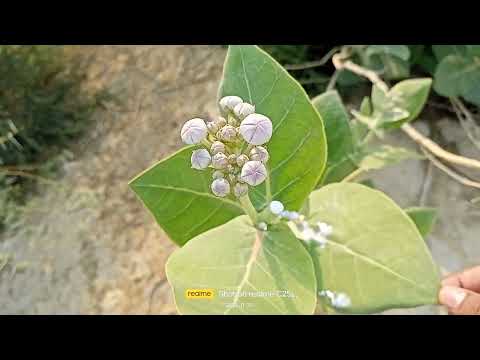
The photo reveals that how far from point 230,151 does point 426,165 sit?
1.82 ft

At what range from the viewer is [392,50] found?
0.87m

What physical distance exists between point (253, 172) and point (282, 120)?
0.41 ft

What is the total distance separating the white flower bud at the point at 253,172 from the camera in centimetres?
43

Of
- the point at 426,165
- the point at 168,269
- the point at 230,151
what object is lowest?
the point at 426,165

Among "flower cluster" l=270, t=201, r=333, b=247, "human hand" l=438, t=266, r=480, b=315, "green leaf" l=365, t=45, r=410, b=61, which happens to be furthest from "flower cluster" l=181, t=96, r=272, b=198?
"green leaf" l=365, t=45, r=410, b=61

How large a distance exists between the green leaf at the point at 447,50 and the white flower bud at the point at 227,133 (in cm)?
57

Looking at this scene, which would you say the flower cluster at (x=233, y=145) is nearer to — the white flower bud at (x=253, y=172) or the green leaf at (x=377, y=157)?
the white flower bud at (x=253, y=172)

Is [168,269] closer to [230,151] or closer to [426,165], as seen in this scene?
[230,151]

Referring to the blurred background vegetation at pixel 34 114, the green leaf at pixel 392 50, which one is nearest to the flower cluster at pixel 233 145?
the green leaf at pixel 392 50

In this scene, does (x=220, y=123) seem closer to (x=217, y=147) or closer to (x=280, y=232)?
(x=217, y=147)

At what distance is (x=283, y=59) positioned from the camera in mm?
1006

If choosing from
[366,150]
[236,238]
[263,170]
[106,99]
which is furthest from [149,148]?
[263,170]

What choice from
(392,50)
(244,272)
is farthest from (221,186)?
(392,50)

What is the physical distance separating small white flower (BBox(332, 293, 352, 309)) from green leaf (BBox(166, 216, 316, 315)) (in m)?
0.06
